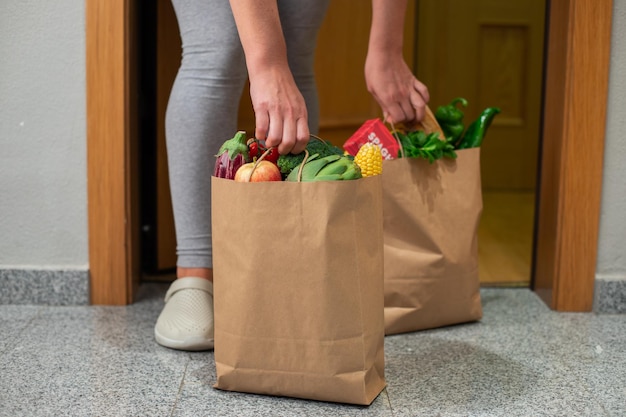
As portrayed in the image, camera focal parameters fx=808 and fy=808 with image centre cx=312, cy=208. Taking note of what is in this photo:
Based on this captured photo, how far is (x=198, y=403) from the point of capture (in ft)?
3.59

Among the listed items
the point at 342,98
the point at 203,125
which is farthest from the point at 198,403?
the point at 342,98

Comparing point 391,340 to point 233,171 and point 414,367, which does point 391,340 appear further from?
point 233,171

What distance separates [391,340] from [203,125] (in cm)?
48

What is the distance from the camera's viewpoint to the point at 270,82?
3.66ft

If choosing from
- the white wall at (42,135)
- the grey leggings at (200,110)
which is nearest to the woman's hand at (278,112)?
the grey leggings at (200,110)

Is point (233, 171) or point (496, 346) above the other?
point (233, 171)

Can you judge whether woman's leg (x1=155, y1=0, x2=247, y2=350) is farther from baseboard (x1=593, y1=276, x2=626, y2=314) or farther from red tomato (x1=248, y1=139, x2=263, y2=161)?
baseboard (x1=593, y1=276, x2=626, y2=314)

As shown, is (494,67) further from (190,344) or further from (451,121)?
(190,344)

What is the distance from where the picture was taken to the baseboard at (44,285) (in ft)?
5.17

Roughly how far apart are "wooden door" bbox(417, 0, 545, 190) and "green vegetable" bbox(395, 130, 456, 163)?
1.71 meters

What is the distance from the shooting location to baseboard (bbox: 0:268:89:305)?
1.58 m

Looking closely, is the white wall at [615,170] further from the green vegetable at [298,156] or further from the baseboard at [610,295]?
the green vegetable at [298,156]

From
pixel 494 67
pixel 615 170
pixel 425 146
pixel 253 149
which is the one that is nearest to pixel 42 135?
pixel 253 149

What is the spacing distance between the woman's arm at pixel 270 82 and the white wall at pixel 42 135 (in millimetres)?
518
